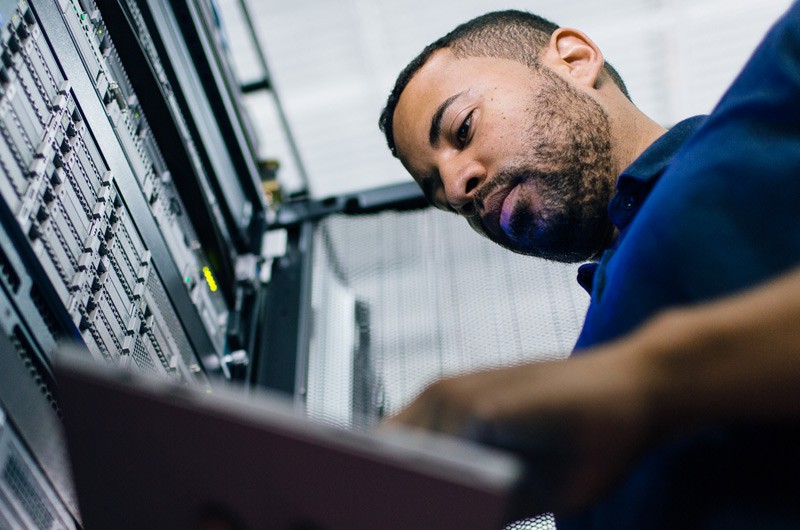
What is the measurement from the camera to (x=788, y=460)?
0.71 metres

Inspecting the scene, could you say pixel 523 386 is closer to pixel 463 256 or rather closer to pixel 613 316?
pixel 613 316

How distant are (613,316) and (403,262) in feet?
3.46

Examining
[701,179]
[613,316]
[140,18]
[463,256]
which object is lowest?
[463,256]

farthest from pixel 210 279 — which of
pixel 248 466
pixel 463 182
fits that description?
pixel 248 466

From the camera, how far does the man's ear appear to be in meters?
1.76

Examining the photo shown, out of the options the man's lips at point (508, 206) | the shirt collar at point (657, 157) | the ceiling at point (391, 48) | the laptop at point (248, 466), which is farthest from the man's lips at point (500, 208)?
the ceiling at point (391, 48)

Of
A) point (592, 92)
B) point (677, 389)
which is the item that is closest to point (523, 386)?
point (677, 389)

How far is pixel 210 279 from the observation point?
1.71 metres

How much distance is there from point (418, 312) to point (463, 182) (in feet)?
1.12

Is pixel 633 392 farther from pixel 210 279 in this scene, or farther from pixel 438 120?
pixel 210 279

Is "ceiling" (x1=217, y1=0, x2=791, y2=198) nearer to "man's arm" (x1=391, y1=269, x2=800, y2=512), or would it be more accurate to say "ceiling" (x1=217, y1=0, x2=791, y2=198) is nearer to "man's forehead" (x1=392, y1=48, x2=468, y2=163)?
"man's forehead" (x1=392, y1=48, x2=468, y2=163)

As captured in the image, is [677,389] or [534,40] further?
[534,40]

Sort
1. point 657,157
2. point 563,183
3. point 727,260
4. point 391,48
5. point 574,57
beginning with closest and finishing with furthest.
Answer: point 727,260 < point 657,157 < point 563,183 < point 574,57 < point 391,48

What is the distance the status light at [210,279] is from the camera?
1.69 meters
